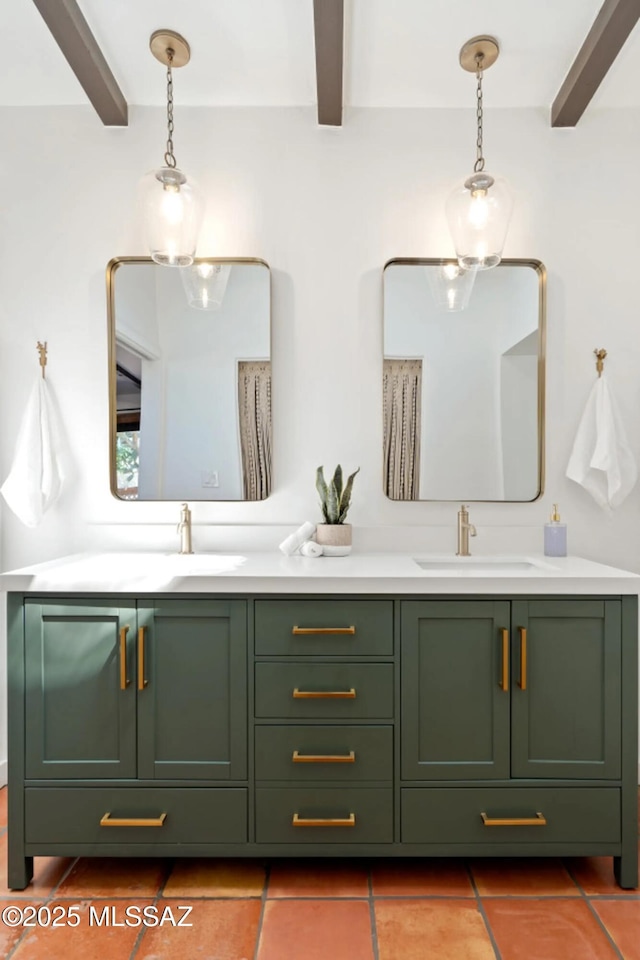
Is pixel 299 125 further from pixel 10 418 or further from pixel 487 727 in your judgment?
pixel 487 727

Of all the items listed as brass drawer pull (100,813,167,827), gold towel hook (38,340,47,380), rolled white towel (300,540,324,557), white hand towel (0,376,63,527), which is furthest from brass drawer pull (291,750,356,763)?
gold towel hook (38,340,47,380)

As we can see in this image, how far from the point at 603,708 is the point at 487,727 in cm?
34

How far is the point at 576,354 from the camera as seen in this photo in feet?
7.49

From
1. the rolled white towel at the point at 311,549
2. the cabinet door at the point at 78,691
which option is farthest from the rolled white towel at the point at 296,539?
the cabinet door at the point at 78,691

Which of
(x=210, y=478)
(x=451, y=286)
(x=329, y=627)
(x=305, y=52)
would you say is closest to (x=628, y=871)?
(x=329, y=627)

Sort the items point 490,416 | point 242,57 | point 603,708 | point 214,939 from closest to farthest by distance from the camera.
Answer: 1. point 214,939
2. point 603,708
3. point 242,57
4. point 490,416

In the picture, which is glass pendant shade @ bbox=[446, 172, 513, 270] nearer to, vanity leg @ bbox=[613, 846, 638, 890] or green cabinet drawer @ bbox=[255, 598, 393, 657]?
green cabinet drawer @ bbox=[255, 598, 393, 657]

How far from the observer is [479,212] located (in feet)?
6.72

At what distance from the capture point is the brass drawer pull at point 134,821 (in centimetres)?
169

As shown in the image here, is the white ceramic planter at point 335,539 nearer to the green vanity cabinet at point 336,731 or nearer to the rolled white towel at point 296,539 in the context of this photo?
the rolled white towel at point 296,539

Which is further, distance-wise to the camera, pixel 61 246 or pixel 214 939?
pixel 61 246

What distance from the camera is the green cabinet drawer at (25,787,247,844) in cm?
171

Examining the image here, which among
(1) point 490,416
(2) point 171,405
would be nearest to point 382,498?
(1) point 490,416

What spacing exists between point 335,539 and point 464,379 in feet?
2.59
